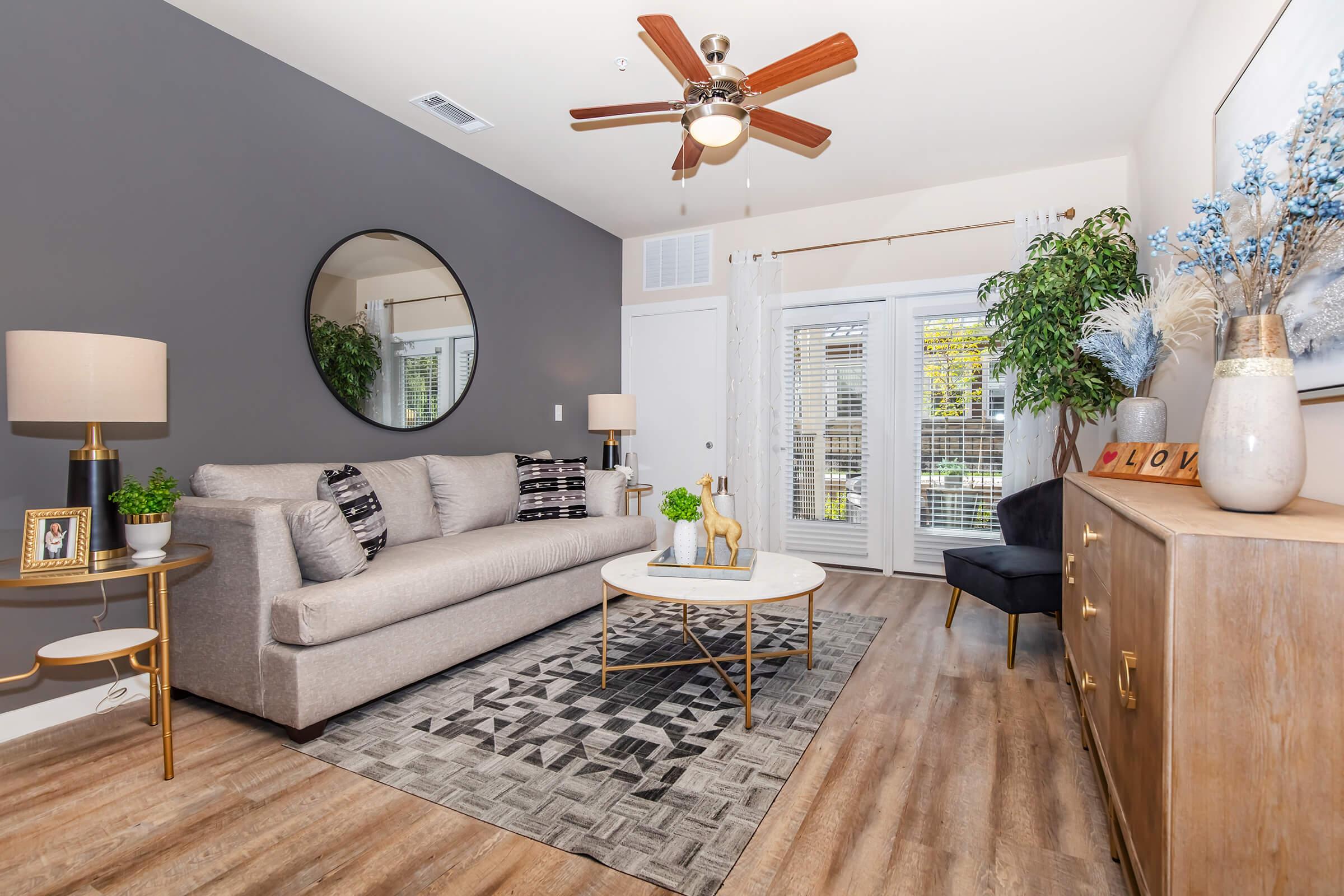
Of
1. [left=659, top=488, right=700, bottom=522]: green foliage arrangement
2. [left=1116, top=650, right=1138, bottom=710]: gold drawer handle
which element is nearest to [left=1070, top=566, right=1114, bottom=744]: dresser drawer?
[left=1116, top=650, right=1138, bottom=710]: gold drawer handle

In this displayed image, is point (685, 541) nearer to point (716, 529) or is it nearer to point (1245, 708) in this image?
point (716, 529)

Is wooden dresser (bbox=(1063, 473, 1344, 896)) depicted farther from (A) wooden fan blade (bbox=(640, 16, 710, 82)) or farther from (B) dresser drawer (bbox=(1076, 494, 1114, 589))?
(A) wooden fan blade (bbox=(640, 16, 710, 82))

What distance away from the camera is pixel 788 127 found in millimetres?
2682

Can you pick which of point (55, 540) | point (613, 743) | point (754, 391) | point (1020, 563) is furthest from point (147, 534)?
point (754, 391)

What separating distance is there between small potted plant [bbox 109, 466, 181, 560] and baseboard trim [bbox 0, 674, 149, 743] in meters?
0.73

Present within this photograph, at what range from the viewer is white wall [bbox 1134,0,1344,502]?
162cm

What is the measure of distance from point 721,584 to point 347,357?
89.0 inches

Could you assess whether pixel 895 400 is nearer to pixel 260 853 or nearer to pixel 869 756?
pixel 869 756

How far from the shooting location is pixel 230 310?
2.79 m

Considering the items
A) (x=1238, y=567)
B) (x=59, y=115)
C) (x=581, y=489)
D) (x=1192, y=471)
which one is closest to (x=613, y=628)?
(x=581, y=489)

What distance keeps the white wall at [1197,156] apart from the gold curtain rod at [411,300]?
3.65 metres

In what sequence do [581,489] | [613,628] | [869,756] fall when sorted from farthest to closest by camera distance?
Answer: [581,489], [613,628], [869,756]

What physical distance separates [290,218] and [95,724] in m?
2.21

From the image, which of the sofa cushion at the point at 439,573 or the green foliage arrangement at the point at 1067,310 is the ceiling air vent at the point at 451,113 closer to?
the sofa cushion at the point at 439,573
